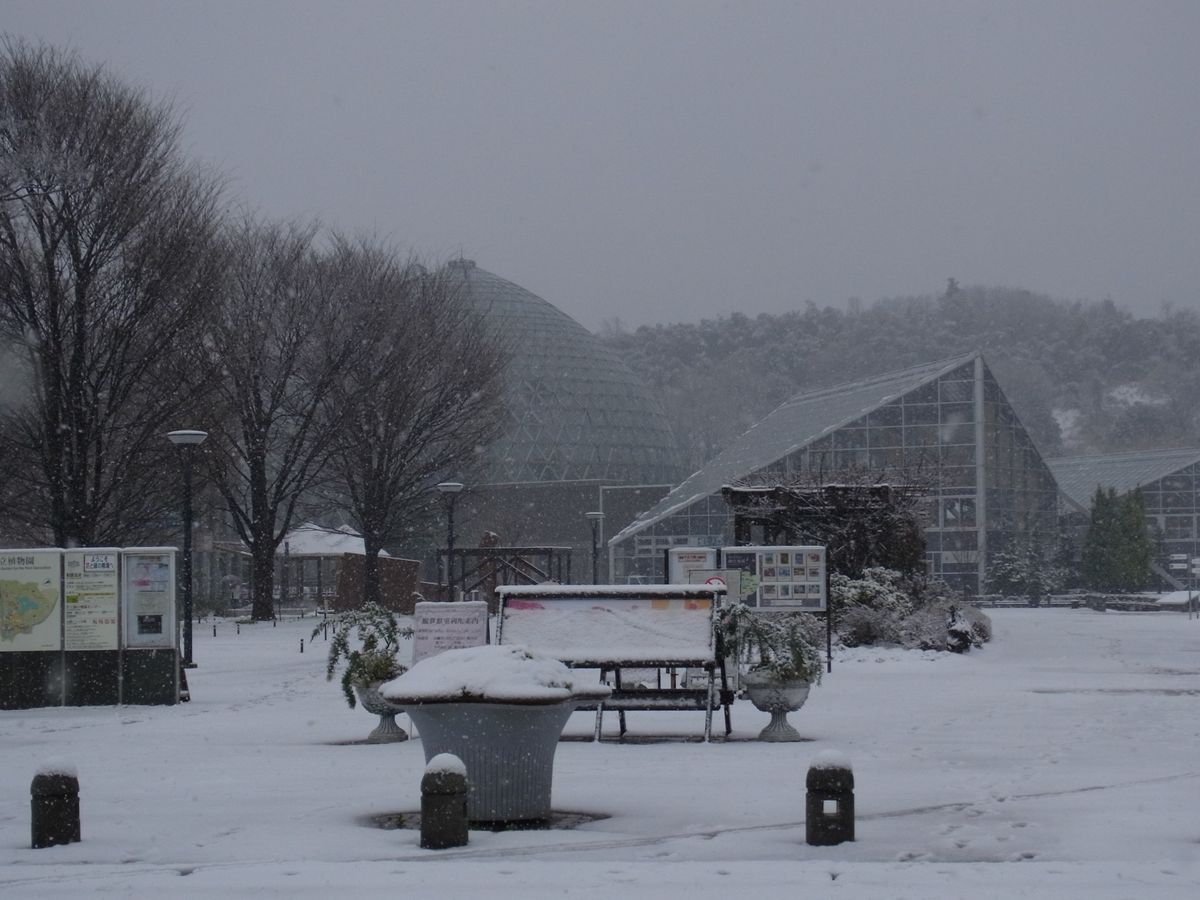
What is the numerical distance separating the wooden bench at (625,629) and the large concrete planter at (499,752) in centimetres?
466

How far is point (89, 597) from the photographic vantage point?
60.4 ft

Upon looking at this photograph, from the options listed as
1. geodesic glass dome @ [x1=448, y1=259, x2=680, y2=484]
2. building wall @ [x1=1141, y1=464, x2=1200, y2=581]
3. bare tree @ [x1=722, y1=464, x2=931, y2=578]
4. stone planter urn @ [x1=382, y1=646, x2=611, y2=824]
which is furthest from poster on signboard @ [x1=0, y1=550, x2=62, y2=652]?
geodesic glass dome @ [x1=448, y1=259, x2=680, y2=484]

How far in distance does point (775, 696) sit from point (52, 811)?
690cm

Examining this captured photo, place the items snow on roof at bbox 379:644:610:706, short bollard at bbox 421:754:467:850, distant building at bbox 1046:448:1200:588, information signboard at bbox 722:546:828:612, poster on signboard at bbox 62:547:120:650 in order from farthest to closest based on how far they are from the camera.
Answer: distant building at bbox 1046:448:1200:588 < information signboard at bbox 722:546:828:612 < poster on signboard at bbox 62:547:120:650 < snow on roof at bbox 379:644:610:706 < short bollard at bbox 421:754:467:850

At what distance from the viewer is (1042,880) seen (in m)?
7.33

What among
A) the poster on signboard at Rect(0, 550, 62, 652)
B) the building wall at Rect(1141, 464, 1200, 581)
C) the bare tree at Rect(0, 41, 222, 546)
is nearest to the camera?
the poster on signboard at Rect(0, 550, 62, 652)

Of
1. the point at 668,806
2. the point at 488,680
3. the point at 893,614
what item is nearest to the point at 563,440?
the point at 893,614

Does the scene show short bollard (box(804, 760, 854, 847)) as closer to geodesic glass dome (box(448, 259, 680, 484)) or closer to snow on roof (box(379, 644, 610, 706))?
snow on roof (box(379, 644, 610, 706))

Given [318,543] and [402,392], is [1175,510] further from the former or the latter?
[402,392]

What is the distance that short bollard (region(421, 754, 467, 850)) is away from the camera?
327 inches

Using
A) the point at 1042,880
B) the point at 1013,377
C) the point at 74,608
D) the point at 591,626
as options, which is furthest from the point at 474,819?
the point at 1013,377

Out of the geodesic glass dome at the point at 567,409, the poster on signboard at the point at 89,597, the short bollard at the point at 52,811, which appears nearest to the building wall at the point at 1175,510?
the geodesic glass dome at the point at 567,409

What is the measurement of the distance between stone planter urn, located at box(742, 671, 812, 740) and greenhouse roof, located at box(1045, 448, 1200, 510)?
186 feet

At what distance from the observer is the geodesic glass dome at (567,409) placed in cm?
8806
